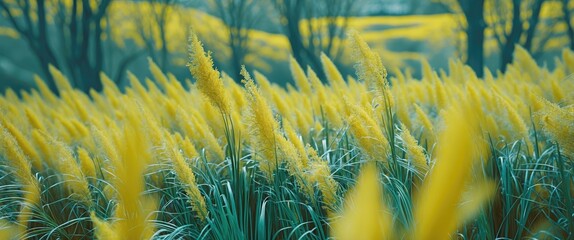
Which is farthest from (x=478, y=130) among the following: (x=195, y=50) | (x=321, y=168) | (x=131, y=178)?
(x=131, y=178)

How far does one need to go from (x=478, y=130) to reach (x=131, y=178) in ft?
4.93

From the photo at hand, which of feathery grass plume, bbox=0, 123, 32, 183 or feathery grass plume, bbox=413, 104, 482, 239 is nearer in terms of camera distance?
feathery grass plume, bbox=413, 104, 482, 239

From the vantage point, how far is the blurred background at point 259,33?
841 cm

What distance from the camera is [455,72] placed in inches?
134

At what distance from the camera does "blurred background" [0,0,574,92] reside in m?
8.41

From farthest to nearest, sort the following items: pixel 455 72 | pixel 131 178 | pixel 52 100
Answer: pixel 52 100 → pixel 455 72 → pixel 131 178

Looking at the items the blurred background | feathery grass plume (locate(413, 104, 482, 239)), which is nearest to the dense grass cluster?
feathery grass plume (locate(413, 104, 482, 239))

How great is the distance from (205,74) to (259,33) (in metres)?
16.5

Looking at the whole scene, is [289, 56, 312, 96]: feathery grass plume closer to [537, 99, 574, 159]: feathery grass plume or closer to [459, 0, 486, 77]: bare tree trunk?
[537, 99, 574, 159]: feathery grass plume

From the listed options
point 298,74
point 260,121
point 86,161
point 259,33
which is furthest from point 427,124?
point 259,33

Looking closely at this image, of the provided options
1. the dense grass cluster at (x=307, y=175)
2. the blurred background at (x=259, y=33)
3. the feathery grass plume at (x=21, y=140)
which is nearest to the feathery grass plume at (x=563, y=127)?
the dense grass cluster at (x=307, y=175)

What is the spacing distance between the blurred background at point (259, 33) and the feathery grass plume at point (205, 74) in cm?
600

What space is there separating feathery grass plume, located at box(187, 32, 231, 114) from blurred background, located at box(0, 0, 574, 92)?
6.00 metres

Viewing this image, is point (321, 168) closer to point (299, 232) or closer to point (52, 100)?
point (299, 232)
